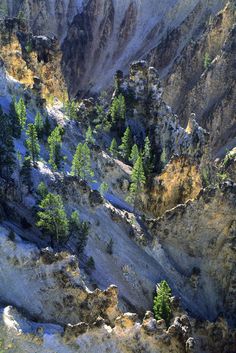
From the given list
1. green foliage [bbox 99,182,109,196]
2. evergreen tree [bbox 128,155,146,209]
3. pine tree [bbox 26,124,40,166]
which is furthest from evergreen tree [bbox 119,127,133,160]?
pine tree [bbox 26,124,40,166]

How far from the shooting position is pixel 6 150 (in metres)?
55.9

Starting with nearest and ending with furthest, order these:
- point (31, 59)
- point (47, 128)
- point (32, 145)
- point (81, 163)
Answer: point (32, 145), point (81, 163), point (47, 128), point (31, 59)

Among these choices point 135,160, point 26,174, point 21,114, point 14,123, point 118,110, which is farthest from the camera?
point 118,110

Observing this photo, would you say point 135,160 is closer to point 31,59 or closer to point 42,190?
point 42,190

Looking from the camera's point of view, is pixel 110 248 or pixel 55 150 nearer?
pixel 110 248

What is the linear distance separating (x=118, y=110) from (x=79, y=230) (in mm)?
37031

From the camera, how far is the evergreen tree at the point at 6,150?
53.6m

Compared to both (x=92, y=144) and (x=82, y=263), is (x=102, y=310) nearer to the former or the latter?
(x=82, y=263)

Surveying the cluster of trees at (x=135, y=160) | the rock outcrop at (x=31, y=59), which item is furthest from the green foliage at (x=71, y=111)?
the cluster of trees at (x=135, y=160)

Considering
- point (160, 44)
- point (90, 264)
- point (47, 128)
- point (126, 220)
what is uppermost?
point (160, 44)

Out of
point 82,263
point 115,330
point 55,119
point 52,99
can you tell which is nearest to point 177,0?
point 52,99

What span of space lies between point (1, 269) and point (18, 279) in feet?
5.18

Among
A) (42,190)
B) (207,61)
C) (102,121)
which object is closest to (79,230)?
(42,190)

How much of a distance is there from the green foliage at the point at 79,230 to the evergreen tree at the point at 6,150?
796 cm
